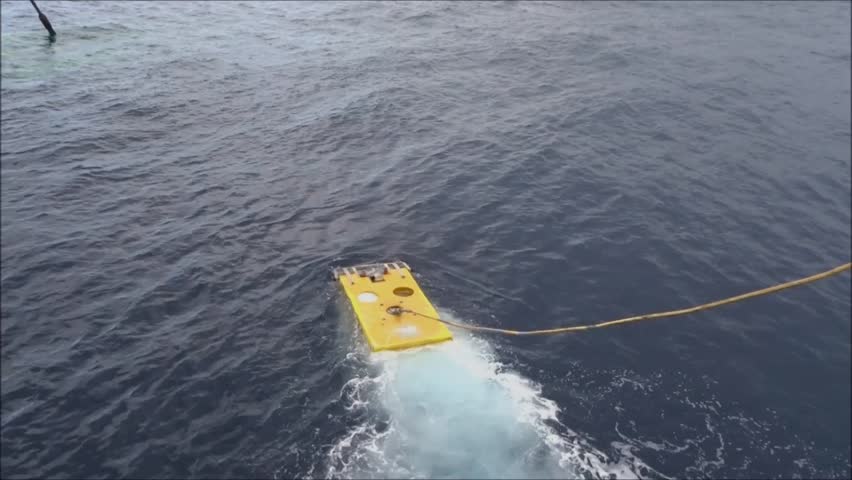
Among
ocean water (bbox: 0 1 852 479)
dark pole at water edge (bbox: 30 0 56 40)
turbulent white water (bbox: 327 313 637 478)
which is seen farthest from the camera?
dark pole at water edge (bbox: 30 0 56 40)

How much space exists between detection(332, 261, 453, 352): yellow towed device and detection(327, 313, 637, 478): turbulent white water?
0.28 m

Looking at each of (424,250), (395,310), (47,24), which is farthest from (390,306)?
(47,24)

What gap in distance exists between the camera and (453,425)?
419 inches

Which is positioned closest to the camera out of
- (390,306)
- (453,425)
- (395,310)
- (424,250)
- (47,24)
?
(453,425)

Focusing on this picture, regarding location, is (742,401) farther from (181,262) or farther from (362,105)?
(362,105)

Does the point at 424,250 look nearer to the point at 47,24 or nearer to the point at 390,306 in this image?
the point at 390,306

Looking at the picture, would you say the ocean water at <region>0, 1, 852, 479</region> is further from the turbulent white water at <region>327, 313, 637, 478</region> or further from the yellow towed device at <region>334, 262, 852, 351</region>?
the yellow towed device at <region>334, 262, 852, 351</region>

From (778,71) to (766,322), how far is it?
61.4 ft

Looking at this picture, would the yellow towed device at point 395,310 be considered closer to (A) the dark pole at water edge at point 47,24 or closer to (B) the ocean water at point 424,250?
(B) the ocean water at point 424,250

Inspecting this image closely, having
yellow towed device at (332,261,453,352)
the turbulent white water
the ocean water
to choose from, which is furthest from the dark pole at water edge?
the turbulent white water

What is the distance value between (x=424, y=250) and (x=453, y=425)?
20.9 feet

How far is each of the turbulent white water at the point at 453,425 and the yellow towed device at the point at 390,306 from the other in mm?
282

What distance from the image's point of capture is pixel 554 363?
12.4 meters

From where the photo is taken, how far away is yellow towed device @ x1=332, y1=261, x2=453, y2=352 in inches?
483
